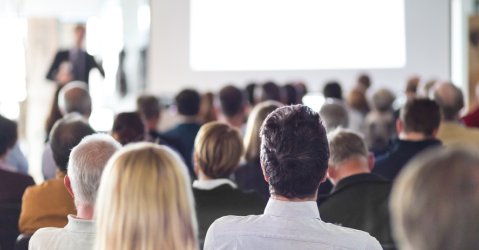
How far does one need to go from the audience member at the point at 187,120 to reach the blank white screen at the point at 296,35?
18.6 feet

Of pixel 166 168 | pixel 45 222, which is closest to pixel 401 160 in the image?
pixel 45 222

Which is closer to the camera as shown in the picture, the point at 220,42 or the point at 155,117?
the point at 155,117

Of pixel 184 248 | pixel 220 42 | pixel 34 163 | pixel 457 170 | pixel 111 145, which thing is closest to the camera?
pixel 457 170

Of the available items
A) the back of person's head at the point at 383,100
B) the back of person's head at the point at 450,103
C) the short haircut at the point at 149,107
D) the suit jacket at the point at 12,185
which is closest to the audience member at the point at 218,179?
the suit jacket at the point at 12,185

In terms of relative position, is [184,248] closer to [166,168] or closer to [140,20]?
[166,168]

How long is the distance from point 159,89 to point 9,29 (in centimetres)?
271

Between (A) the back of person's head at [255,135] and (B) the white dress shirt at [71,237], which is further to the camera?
(A) the back of person's head at [255,135]

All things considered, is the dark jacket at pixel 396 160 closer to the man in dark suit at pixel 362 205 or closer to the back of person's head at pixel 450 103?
the man in dark suit at pixel 362 205

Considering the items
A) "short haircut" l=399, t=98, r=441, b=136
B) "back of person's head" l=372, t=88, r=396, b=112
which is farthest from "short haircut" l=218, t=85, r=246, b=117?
"short haircut" l=399, t=98, r=441, b=136

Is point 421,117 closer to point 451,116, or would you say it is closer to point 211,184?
point 451,116

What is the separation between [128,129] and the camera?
4973 millimetres

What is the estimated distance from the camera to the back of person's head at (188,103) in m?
6.84

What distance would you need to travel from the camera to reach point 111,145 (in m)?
2.81

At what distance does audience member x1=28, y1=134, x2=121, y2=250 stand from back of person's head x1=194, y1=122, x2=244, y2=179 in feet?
3.81
